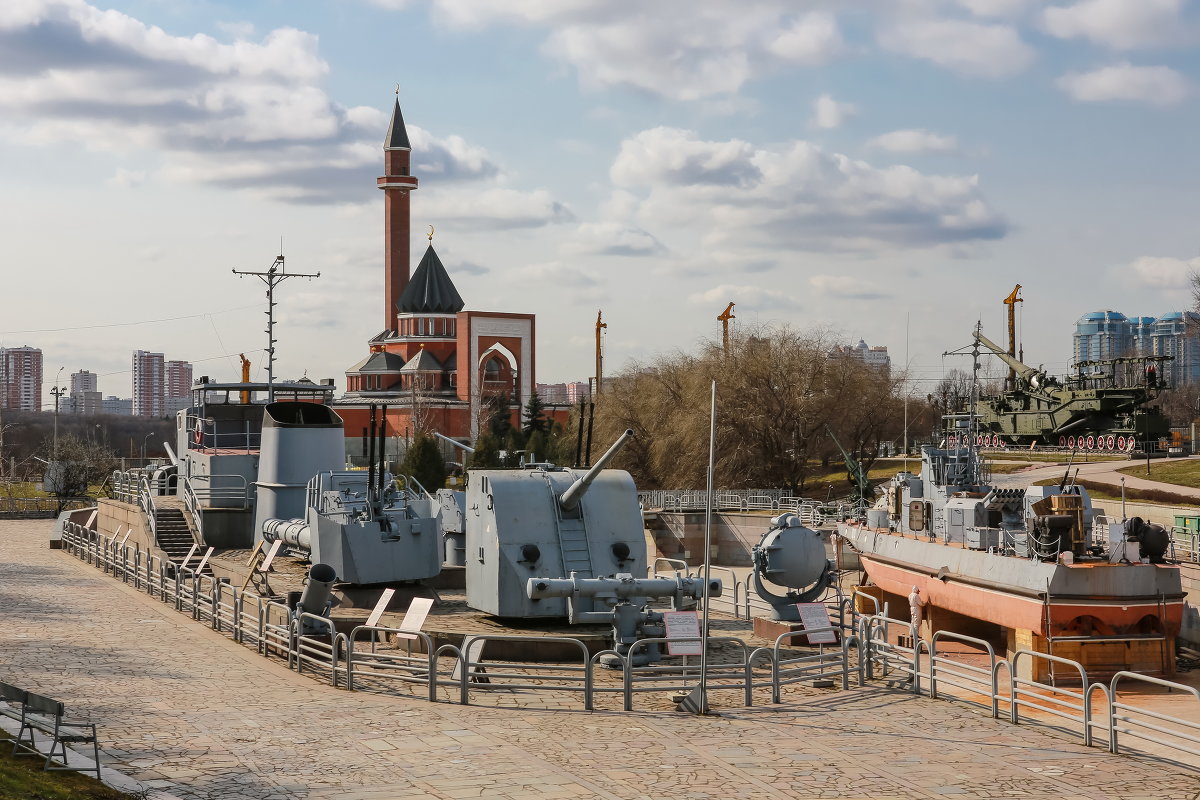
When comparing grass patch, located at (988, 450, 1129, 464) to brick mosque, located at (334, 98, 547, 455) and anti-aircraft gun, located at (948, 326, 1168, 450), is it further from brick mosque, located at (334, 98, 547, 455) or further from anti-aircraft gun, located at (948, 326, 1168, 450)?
brick mosque, located at (334, 98, 547, 455)

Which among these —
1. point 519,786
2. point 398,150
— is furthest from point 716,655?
point 398,150

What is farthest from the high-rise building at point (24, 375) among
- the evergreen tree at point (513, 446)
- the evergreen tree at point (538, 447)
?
the evergreen tree at point (538, 447)

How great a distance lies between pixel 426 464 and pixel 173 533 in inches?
962

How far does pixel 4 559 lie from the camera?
35.2 metres

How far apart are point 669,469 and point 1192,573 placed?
A: 27897mm

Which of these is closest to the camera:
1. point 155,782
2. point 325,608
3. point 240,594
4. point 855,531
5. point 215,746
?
point 155,782

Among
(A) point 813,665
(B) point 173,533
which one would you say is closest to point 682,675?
(A) point 813,665

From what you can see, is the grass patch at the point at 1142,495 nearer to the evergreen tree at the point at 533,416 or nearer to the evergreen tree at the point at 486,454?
the evergreen tree at the point at 486,454

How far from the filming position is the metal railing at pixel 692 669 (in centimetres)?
1433

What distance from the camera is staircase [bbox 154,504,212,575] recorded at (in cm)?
2970

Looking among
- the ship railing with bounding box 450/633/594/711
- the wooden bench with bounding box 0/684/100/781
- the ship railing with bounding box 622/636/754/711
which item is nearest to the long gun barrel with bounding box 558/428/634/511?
the ship railing with bounding box 450/633/594/711

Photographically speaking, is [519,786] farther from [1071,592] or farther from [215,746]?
[1071,592]

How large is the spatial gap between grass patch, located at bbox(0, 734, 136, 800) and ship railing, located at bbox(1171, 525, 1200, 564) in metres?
22.0

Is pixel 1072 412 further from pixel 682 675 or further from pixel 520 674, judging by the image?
pixel 520 674
